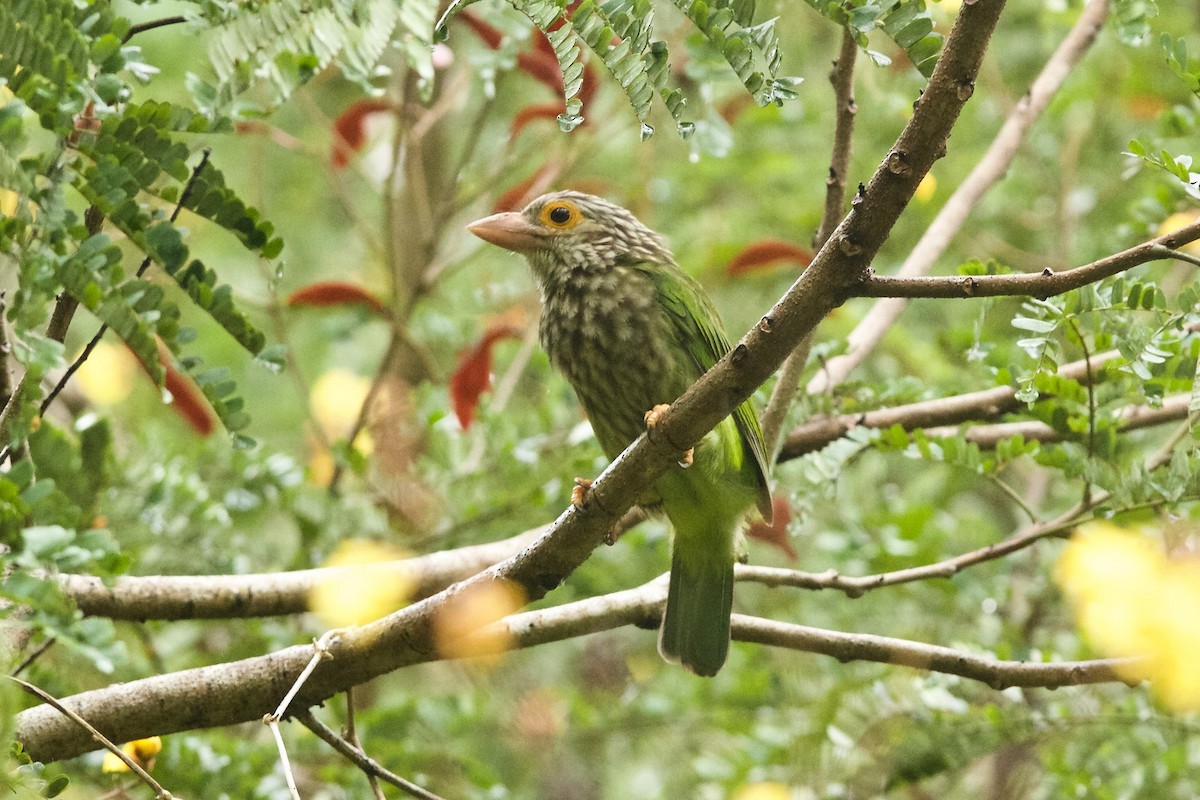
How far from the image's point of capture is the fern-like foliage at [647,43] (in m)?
1.70

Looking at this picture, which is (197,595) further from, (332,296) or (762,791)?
(762,791)

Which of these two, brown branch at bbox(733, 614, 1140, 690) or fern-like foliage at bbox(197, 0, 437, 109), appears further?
brown branch at bbox(733, 614, 1140, 690)

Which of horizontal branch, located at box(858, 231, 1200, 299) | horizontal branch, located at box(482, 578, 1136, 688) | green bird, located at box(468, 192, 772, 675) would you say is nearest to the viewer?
horizontal branch, located at box(858, 231, 1200, 299)

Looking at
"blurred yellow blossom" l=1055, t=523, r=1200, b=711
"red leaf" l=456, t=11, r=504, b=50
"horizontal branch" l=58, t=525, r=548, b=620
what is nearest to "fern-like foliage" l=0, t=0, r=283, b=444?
"horizontal branch" l=58, t=525, r=548, b=620

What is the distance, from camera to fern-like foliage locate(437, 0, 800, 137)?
67.0 inches

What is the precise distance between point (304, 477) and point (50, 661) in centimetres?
78

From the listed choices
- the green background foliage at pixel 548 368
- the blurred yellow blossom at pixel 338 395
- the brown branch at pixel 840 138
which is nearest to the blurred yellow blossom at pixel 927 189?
the green background foliage at pixel 548 368

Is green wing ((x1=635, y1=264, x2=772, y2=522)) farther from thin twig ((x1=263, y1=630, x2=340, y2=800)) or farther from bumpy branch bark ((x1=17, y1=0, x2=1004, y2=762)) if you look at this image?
thin twig ((x1=263, y1=630, x2=340, y2=800))

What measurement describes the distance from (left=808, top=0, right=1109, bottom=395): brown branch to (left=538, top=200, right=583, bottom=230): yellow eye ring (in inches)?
30.1

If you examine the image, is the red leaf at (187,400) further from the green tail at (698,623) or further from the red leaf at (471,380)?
the green tail at (698,623)

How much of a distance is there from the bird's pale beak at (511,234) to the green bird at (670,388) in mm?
→ 98

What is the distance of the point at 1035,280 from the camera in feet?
5.32

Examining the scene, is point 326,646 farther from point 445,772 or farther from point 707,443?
point 445,772

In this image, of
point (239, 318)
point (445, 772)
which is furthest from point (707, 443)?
point (445, 772)
